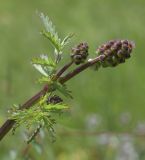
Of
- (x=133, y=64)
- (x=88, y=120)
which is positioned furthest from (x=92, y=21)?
(x=88, y=120)

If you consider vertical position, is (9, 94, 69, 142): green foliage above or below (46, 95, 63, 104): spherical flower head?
below

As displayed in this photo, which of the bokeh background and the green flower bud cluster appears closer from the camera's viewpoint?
the green flower bud cluster

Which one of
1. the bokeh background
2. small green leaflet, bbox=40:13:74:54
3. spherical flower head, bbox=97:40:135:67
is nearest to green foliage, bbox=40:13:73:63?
small green leaflet, bbox=40:13:74:54

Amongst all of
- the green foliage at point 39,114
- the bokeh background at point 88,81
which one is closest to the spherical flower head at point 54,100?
the green foliage at point 39,114

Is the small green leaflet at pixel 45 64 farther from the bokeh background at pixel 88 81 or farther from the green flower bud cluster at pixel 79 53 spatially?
the bokeh background at pixel 88 81

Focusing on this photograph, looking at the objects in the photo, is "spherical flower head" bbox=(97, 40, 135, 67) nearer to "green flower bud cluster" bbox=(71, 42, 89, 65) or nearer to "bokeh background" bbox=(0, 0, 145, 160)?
"green flower bud cluster" bbox=(71, 42, 89, 65)

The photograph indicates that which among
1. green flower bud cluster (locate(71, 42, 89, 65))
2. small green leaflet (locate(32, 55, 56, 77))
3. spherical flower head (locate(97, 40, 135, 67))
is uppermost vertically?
spherical flower head (locate(97, 40, 135, 67))
